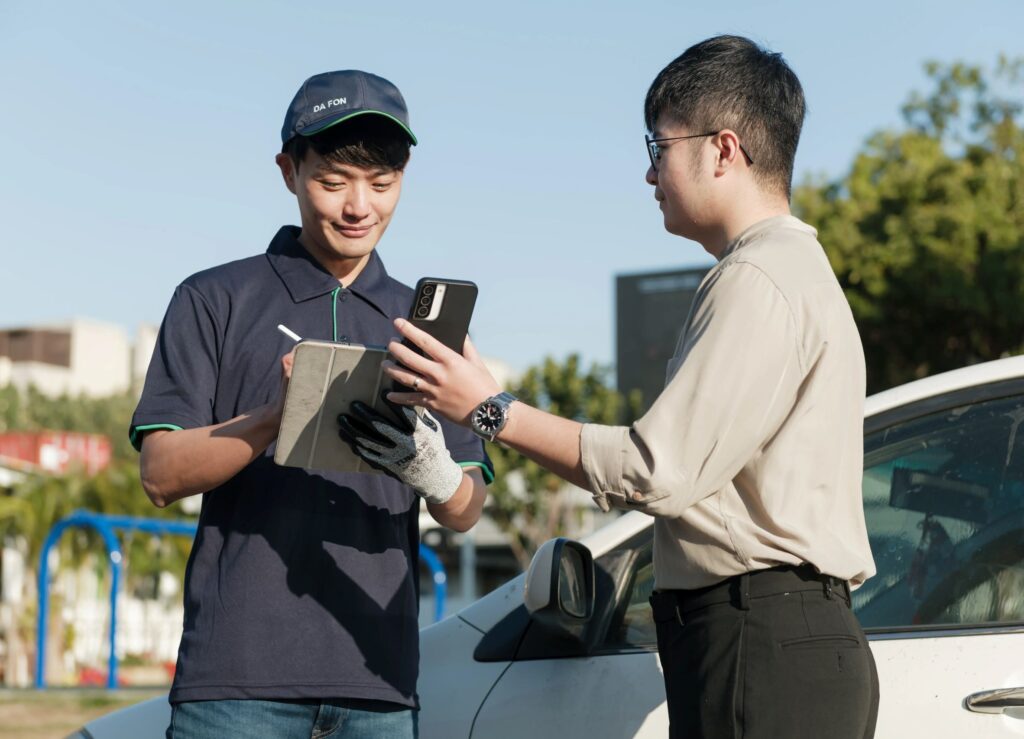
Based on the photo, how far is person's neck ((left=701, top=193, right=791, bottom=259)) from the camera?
7.14 feet

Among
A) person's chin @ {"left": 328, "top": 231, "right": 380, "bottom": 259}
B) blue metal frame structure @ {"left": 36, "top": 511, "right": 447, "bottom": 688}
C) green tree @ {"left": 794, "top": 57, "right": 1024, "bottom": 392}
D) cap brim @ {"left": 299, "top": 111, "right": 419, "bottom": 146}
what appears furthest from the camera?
green tree @ {"left": 794, "top": 57, "right": 1024, "bottom": 392}

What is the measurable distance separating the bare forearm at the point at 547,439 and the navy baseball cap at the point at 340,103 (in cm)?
71

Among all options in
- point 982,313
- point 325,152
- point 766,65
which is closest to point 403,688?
point 325,152

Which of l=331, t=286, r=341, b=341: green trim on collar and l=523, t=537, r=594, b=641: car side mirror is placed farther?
l=523, t=537, r=594, b=641: car side mirror

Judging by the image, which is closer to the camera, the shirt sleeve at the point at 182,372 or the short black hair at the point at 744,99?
the short black hair at the point at 744,99

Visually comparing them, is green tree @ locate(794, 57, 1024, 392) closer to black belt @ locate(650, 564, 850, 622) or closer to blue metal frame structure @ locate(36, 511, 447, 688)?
blue metal frame structure @ locate(36, 511, 447, 688)

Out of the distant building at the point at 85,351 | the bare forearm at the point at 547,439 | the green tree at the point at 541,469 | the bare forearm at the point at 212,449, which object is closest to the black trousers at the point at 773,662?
the bare forearm at the point at 547,439

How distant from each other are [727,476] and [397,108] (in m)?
0.99

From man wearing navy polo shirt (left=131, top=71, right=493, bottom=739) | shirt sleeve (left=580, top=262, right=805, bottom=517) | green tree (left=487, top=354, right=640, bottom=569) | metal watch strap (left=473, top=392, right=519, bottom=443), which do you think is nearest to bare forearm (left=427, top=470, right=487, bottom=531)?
man wearing navy polo shirt (left=131, top=71, right=493, bottom=739)

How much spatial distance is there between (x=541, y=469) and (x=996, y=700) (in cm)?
1927

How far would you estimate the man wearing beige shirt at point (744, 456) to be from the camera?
1.97m

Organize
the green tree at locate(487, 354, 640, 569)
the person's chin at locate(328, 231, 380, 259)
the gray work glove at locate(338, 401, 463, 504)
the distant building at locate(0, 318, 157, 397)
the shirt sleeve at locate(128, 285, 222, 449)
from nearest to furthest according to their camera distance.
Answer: the gray work glove at locate(338, 401, 463, 504)
the shirt sleeve at locate(128, 285, 222, 449)
the person's chin at locate(328, 231, 380, 259)
the green tree at locate(487, 354, 640, 569)
the distant building at locate(0, 318, 157, 397)

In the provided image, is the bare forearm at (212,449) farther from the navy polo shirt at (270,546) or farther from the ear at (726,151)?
the ear at (726,151)

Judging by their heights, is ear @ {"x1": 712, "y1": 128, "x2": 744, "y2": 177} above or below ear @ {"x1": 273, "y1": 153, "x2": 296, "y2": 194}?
below
